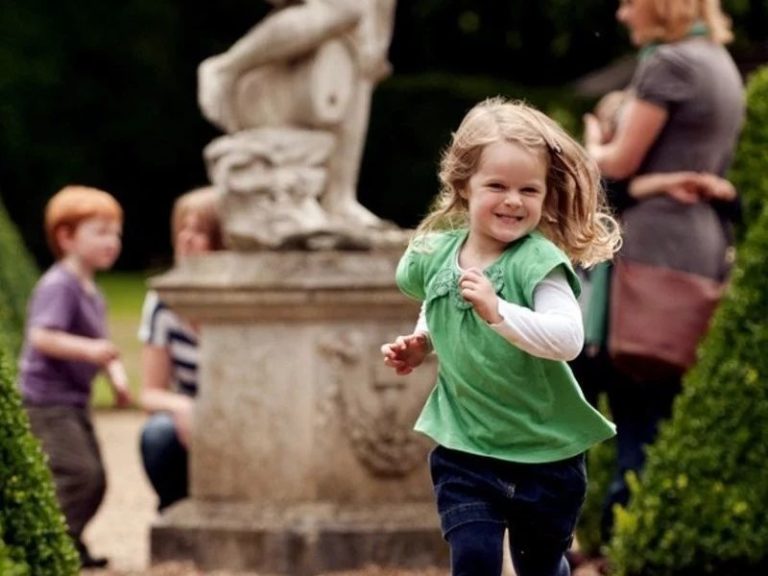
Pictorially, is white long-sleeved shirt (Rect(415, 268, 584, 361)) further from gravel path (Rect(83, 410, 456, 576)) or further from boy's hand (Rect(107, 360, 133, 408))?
boy's hand (Rect(107, 360, 133, 408))

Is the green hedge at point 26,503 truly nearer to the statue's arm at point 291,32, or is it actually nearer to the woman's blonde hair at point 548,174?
the woman's blonde hair at point 548,174

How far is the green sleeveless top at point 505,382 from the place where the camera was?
158 inches

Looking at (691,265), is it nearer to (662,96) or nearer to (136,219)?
(662,96)

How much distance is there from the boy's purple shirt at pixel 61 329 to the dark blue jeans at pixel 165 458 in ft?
0.83

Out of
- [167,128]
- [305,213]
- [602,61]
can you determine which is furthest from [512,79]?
[305,213]

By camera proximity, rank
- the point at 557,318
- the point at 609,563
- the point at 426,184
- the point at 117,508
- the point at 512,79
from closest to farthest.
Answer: the point at 557,318 → the point at 609,563 → the point at 117,508 → the point at 426,184 → the point at 512,79

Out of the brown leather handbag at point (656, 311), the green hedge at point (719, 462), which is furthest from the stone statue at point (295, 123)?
the green hedge at point (719, 462)

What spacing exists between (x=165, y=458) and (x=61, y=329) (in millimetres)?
561

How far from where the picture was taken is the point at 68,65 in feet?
96.3

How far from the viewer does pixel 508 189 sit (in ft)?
13.2

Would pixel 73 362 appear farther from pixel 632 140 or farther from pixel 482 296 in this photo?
pixel 482 296

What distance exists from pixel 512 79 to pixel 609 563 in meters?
22.9

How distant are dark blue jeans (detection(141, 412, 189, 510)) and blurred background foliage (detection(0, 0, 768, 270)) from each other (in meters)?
19.5

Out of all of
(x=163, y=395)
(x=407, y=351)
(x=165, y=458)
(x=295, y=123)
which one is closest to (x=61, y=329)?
(x=163, y=395)
